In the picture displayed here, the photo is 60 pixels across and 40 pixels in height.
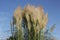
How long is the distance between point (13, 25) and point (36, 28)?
681 mm

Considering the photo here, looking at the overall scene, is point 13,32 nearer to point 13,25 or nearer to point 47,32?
point 13,25

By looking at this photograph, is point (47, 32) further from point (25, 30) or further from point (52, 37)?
point (25, 30)

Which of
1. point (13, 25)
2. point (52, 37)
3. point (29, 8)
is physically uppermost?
point (29, 8)

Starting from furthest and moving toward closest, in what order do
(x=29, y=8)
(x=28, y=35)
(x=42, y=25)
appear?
(x=29, y=8) < (x=28, y=35) < (x=42, y=25)

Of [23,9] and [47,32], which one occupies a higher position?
[23,9]

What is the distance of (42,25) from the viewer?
393 cm

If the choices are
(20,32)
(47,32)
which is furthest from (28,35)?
(47,32)

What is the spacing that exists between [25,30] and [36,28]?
62 centimetres

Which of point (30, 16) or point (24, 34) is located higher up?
point (30, 16)

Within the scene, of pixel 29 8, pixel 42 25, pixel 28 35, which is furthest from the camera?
pixel 29 8

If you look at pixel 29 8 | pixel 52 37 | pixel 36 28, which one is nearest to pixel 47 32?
pixel 52 37

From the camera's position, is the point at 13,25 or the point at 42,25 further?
the point at 13,25

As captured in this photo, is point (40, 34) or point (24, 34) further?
point (24, 34)

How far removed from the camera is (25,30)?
455 cm
